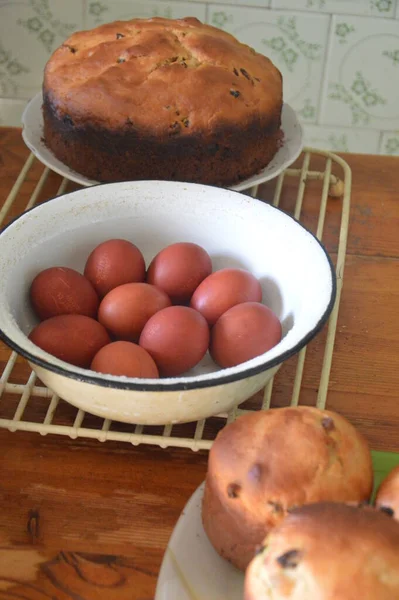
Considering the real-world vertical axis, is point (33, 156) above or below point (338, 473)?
below

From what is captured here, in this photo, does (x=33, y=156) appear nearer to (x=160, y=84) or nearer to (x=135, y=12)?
(x=160, y=84)

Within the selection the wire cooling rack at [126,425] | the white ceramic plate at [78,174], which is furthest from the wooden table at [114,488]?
the white ceramic plate at [78,174]

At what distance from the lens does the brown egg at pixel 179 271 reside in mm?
719

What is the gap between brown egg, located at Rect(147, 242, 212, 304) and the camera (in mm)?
719

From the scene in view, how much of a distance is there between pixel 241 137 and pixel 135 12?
0.82 meters

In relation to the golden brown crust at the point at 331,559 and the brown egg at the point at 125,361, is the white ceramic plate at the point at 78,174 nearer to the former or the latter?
the brown egg at the point at 125,361

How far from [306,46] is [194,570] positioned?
1.37 meters

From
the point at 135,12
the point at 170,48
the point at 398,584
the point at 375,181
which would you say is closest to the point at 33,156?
the point at 170,48

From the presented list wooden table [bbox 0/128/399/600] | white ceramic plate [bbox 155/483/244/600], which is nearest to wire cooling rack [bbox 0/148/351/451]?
wooden table [bbox 0/128/399/600]

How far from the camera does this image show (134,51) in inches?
35.4

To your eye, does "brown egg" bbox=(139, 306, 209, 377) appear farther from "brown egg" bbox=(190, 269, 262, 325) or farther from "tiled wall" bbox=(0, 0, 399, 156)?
"tiled wall" bbox=(0, 0, 399, 156)

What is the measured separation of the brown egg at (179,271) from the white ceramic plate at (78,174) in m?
0.22

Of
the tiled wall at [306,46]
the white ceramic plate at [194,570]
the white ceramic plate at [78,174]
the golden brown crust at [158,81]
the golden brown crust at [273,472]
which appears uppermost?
the golden brown crust at [158,81]

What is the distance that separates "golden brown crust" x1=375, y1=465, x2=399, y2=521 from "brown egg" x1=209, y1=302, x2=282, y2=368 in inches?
8.1
